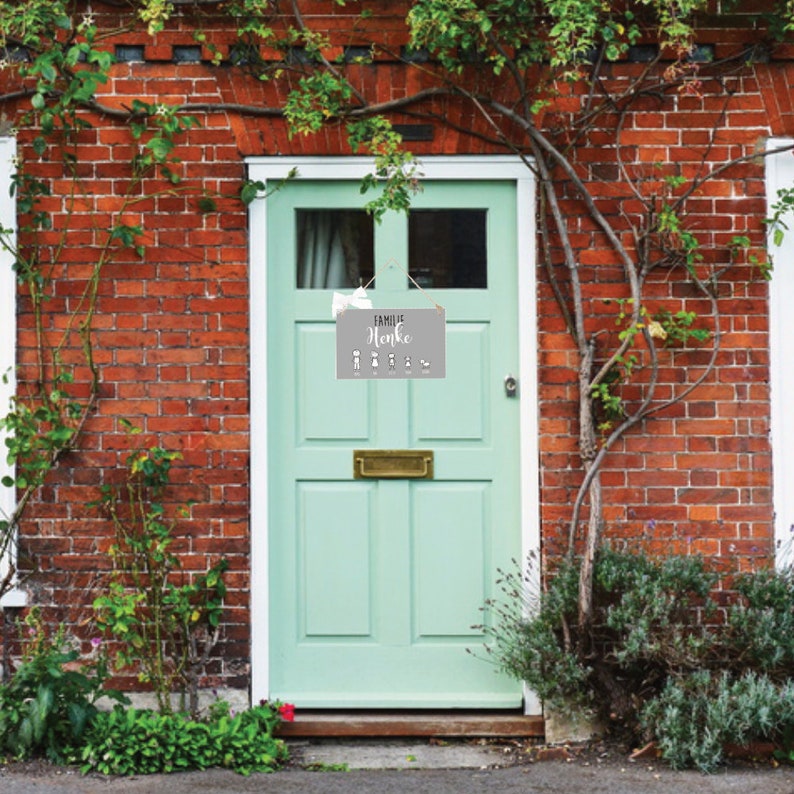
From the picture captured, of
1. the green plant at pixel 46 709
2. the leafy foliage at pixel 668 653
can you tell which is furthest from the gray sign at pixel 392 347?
the green plant at pixel 46 709

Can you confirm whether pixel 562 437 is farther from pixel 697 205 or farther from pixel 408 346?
pixel 697 205

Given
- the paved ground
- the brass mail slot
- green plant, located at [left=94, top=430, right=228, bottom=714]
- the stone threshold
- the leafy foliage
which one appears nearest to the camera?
the paved ground

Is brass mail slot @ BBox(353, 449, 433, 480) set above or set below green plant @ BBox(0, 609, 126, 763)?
above

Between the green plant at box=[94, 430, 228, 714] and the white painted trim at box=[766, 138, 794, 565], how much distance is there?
8.35 ft

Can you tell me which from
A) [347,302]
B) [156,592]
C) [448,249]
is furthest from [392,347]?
[156,592]

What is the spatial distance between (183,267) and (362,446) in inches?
45.9

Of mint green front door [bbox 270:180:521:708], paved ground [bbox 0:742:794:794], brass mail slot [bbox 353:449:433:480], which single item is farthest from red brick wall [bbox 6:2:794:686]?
paved ground [bbox 0:742:794:794]

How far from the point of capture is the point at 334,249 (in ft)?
20.1

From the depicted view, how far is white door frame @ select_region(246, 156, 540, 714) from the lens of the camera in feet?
19.5

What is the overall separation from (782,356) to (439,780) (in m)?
2.45

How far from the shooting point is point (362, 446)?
19.9 ft

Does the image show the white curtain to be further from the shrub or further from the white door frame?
the shrub

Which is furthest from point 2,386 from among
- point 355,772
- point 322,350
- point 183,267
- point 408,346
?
point 355,772

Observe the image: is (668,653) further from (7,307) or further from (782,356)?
(7,307)
